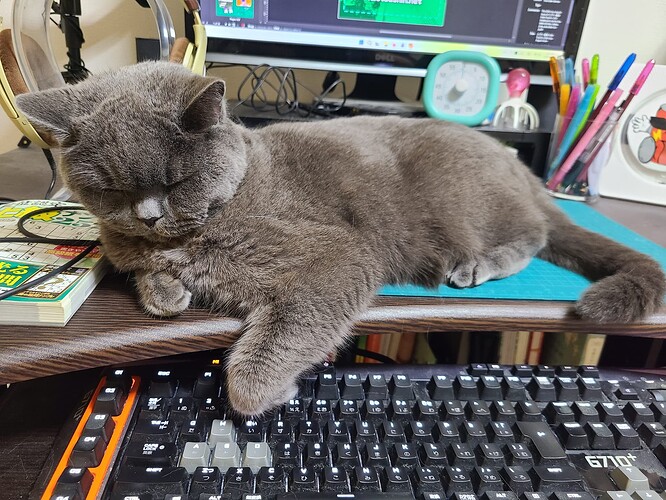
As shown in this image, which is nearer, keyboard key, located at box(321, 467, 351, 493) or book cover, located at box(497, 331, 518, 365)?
keyboard key, located at box(321, 467, 351, 493)

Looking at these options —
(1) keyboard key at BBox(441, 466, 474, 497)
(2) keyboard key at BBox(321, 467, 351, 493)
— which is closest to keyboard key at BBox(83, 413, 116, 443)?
(2) keyboard key at BBox(321, 467, 351, 493)

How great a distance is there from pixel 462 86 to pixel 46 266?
940 mm

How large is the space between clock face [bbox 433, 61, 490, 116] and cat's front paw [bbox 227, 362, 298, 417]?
834 millimetres

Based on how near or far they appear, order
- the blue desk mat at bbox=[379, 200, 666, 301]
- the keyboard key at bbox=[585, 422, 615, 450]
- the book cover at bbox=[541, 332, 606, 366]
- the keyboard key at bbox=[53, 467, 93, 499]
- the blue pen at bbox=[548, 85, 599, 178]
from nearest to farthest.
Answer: the keyboard key at bbox=[53, 467, 93, 499] → the keyboard key at bbox=[585, 422, 615, 450] → the blue desk mat at bbox=[379, 200, 666, 301] → the book cover at bbox=[541, 332, 606, 366] → the blue pen at bbox=[548, 85, 599, 178]

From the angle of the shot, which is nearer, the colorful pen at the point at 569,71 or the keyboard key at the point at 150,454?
the keyboard key at the point at 150,454

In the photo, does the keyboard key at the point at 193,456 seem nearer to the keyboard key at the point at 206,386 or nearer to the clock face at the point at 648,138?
the keyboard key at the point at 206,386

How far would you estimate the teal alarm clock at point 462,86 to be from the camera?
1.13 meters

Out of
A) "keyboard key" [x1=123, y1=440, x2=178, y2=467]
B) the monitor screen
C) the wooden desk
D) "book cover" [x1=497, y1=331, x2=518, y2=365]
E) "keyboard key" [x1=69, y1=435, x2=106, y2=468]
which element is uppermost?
the monitor screen

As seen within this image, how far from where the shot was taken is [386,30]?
1.18 m

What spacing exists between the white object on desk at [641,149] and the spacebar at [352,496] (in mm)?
1021

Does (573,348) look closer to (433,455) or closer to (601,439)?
(601,439)

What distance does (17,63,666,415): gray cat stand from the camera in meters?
0.58

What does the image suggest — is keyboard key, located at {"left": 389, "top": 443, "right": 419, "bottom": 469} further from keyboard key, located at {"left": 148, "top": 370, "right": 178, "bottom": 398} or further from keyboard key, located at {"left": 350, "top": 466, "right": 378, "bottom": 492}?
keyboard key, located at {"left": 148, "top": 370, "right": 178, "bottom": 398}

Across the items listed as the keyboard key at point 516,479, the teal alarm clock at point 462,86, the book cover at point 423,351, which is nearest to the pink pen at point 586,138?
the teal alarm clock at point 462,86
